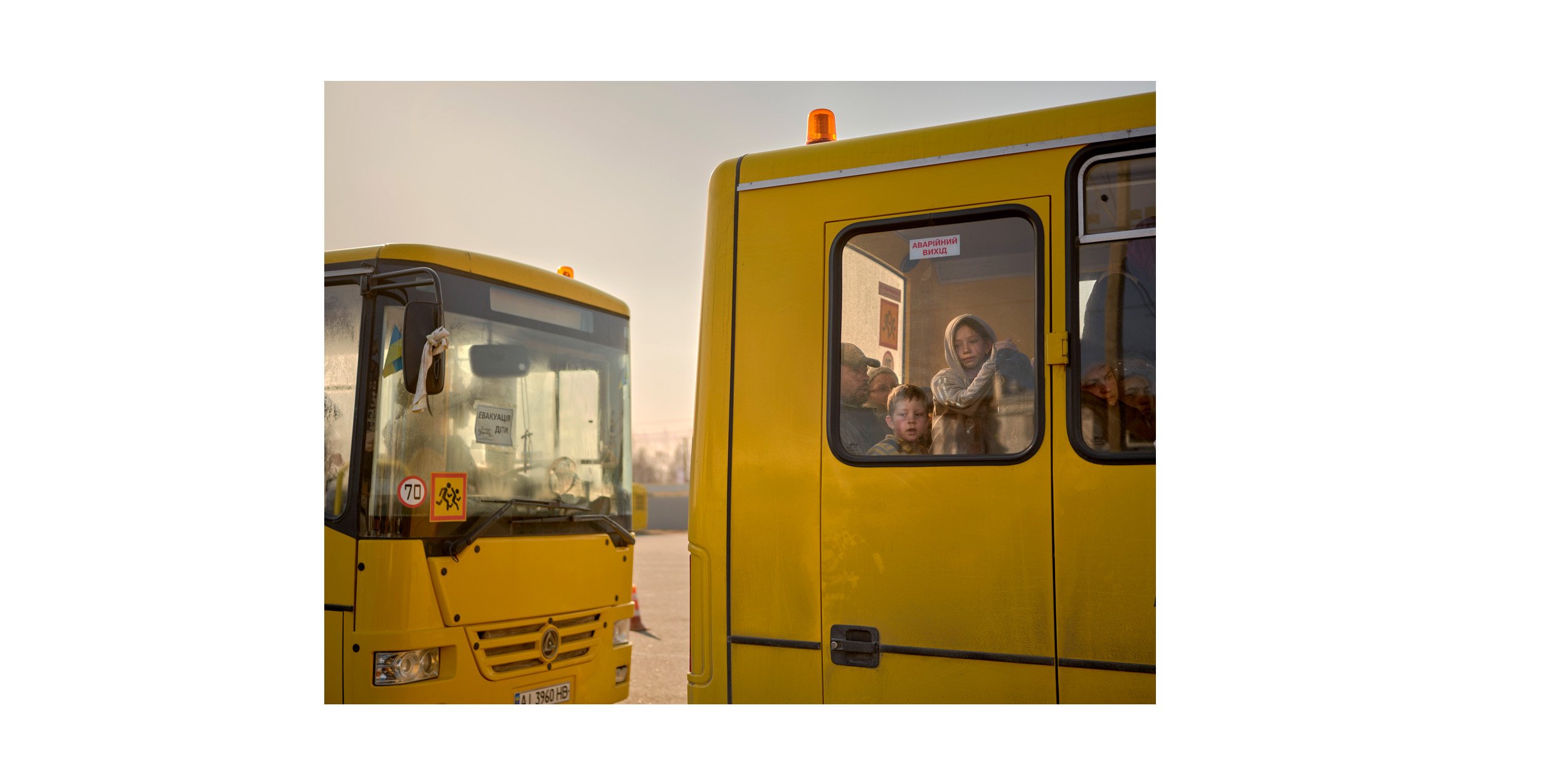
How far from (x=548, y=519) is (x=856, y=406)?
2.76m

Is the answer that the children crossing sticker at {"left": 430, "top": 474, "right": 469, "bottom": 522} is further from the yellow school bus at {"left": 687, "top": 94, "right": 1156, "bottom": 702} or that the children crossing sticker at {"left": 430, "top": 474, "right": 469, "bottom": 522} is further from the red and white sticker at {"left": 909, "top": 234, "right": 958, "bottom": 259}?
the red and white sticker at {"left": 909, "top": 234, "right": 958, "bottom": 259}

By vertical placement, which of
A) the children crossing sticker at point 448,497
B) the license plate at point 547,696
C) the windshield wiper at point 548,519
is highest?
the children crossing sticker at point 448,497

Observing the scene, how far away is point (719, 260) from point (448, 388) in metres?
2.13

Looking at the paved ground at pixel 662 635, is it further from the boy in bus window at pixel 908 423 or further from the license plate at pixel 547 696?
the boy in bus window at pixel 908 423

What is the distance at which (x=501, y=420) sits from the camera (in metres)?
5.48

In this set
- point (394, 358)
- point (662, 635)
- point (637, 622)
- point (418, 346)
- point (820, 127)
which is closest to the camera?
point (820, 127)

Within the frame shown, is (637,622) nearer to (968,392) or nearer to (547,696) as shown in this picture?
(547,696)

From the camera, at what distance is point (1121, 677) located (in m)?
3.04

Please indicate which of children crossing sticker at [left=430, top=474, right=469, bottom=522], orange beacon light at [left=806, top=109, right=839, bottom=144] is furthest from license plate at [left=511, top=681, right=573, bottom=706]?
orange beacon light at [left=806, top=109, right=839, bottom=144]

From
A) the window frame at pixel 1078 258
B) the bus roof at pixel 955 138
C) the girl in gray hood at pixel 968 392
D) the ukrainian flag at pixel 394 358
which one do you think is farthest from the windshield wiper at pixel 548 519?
the window frame at pixel 1078 258

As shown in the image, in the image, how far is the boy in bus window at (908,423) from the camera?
3.35m

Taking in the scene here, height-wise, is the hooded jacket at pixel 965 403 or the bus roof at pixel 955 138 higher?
the bus roof at pixel 955 138

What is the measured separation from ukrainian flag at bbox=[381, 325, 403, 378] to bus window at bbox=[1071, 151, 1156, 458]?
137 inches

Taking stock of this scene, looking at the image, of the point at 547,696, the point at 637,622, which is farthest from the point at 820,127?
the point at 637,622
